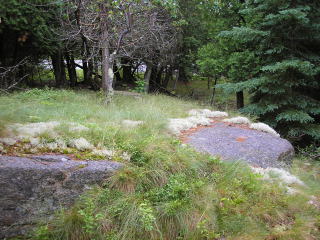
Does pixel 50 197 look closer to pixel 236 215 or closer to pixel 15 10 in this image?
pixel 236 215

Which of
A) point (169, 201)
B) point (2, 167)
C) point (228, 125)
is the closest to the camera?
point (2, 167)

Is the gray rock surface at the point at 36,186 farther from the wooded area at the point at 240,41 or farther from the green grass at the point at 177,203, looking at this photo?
the wooded area at the point at 240,41

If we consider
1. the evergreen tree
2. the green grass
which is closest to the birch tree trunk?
the evergreen tree

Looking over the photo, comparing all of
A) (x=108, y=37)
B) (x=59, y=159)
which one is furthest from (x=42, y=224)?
(x=108, y=37)

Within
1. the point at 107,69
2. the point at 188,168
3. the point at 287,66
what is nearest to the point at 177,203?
the point at 188,168

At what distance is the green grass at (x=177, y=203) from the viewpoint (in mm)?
2992

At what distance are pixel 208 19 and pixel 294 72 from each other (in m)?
5.95

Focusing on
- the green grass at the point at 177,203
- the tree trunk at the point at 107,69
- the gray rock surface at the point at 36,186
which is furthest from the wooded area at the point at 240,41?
the green grass at the point at 177,203

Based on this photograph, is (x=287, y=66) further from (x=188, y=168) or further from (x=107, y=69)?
(x=107, y=69)

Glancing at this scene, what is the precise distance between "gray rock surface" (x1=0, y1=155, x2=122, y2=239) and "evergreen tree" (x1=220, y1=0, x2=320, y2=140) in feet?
19.8

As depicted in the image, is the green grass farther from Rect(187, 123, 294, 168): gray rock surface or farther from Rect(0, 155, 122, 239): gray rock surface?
Rect(187, 123, 294, 168): gray rock surface

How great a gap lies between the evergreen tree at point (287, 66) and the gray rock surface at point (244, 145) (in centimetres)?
181

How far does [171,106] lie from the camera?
28.8 feet

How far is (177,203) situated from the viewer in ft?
10.5
